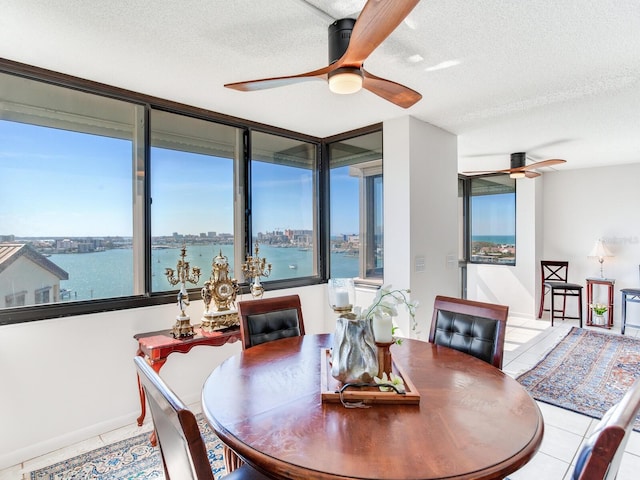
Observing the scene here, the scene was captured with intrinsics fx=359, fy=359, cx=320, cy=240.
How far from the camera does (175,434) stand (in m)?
1.08

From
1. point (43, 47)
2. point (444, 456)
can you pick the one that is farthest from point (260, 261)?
point (444, 456)

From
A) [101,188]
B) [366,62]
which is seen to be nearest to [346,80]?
[366,62]

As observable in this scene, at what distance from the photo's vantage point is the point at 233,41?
6.74ft

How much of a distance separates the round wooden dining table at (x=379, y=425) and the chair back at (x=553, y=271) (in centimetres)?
522

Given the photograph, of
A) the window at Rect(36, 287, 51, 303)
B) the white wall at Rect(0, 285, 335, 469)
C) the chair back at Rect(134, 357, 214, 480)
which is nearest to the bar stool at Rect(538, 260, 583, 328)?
the white wall at Rect(0, 285, 335, 469)

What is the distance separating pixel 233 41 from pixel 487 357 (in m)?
2.30

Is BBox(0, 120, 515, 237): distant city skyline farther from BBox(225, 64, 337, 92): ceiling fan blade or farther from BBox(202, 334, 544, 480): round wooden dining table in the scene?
BBox(202, 334, 544, 480): round wooden dining table

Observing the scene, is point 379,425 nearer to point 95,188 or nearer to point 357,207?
point 95,188

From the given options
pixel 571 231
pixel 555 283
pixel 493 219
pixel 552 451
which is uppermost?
pixel 493 219

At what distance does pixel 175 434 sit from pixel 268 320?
1325mm

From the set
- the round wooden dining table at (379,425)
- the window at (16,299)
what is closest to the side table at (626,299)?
the round wooden dining table at (379,425)

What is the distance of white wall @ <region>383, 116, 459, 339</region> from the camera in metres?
3.42

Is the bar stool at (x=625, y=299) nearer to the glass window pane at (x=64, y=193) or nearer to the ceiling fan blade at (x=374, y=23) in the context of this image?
the ceiling fan blade at (x=374, y=23)

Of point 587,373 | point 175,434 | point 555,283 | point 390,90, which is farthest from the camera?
point 555,283
